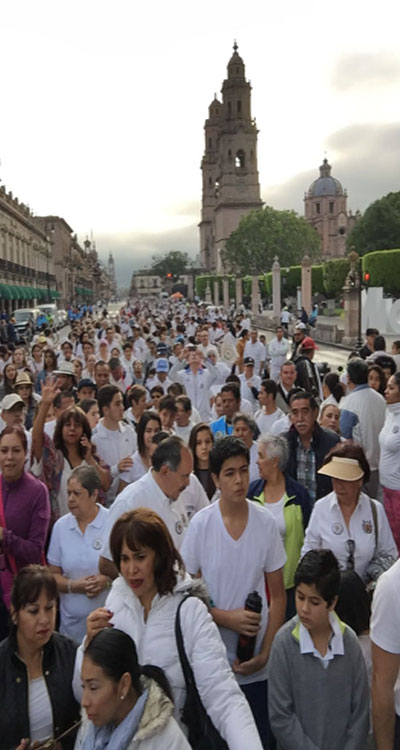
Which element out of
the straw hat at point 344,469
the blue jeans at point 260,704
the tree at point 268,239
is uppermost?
the tree at point 268,239

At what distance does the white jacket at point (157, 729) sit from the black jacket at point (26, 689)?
767 mm

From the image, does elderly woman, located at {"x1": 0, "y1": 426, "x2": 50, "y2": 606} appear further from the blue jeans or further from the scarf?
the scarf

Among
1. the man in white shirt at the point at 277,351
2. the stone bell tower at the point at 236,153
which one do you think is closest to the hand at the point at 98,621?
the man in white shirt at the point at 277,351

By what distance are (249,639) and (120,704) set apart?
1185 millimetres

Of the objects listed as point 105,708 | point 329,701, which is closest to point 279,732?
point 329,701

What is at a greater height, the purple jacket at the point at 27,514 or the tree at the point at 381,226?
the tree at the point at 381,226

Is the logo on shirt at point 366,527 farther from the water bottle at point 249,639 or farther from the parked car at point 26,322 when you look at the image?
the parked car at point 26,322

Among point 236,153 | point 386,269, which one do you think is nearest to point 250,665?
point 386,269

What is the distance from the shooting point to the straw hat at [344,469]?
4.18m

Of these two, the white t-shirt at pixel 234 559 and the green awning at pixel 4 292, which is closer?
the white t-shirt at pixel 234 559

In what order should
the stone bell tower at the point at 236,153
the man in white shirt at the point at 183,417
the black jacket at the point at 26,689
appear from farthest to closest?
the stone bell tower at the point at 236,153, the man in white shirt at the point at 183,417, the black jacket at the point at 26,689

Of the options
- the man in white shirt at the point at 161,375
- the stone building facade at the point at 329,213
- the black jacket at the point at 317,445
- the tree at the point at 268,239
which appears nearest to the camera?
the black jacket at the point at 317,445

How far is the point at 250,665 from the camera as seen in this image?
11.7 ft

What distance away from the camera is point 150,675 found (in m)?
2.67
